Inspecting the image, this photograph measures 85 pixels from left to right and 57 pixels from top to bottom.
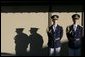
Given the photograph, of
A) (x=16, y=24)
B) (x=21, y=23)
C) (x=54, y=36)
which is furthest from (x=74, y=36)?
(x=16, y=24)

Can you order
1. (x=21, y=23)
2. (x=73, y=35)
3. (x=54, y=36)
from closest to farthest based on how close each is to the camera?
(x=73, y=35) < (x=54, y=36) < (x=21, y=23)

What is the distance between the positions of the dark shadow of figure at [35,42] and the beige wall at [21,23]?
0.13 meters

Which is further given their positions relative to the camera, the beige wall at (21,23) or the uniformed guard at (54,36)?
the beige wall at (21,23)

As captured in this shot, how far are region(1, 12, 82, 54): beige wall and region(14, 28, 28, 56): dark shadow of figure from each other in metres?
0.11

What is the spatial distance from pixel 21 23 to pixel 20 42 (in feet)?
1.90

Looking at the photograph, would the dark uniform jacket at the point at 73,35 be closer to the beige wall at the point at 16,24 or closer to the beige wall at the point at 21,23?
the beige wall at the point at 21,23

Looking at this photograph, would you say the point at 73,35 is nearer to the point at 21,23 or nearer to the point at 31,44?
the point at 31,44

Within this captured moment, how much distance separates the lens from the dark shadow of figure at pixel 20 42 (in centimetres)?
1030

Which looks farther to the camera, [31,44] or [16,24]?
[16,24]

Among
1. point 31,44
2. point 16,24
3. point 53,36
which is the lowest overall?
point 31,44

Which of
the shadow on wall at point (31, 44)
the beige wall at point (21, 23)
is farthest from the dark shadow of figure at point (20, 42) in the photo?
the beige wall at point (21, 23)

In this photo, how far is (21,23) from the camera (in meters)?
10.4
